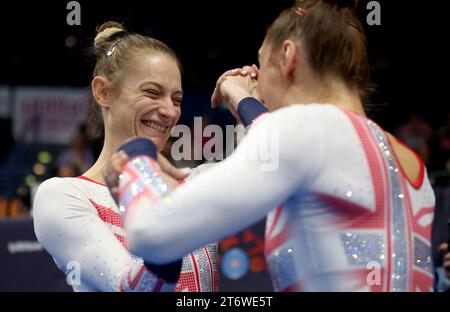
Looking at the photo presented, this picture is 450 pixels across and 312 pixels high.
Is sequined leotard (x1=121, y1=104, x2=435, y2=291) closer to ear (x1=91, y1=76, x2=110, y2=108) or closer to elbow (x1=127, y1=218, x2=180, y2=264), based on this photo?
elbow (x1=127, y1=218, x2=180, y2=264)

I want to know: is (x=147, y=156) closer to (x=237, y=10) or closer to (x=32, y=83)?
(x=237, y=10)

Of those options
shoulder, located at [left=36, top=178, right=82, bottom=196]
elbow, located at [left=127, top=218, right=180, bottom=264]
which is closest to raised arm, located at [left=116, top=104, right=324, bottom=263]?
elbow, located at [left=127, top=218, right=180, bottom=264]

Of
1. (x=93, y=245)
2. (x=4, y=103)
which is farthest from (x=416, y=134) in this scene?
(x=93, y=245)

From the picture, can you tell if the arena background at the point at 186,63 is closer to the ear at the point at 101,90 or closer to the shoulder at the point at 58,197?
the ear at the point at 101,90

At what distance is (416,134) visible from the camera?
701 centimetres

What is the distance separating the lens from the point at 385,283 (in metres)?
1.40

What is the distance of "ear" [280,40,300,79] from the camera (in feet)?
4.78

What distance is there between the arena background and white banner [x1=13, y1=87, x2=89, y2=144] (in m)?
0.01

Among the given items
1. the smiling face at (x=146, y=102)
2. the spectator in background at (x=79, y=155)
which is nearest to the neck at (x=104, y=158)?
the smiling face at (x=146, y=102)

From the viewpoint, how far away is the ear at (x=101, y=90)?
90.5 inches

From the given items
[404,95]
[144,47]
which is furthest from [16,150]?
[144,47]

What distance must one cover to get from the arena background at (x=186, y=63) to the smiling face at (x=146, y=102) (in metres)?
4.42

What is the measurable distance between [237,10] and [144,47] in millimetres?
6612

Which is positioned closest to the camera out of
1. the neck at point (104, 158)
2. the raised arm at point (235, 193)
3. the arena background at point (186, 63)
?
the raised arm at point (235, 193)
